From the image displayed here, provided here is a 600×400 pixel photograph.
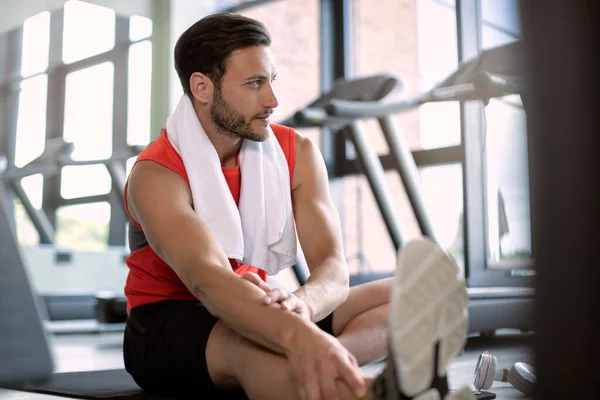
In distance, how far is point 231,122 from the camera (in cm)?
127

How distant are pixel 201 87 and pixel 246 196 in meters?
0.24

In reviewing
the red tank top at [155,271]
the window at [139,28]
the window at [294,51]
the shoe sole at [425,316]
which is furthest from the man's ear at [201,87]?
the window at [139,28]

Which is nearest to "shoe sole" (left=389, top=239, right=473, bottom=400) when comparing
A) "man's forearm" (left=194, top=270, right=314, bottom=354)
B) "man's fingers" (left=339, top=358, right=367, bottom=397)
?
"man's fingers" (left=339, top=358, right=367, bottom=397)

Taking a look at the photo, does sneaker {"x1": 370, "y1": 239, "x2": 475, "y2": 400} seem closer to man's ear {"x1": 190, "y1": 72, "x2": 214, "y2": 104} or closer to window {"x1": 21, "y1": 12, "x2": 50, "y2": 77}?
man's ear {"x1": 190, "y1": 72, "x2": 214, "y2": 104}

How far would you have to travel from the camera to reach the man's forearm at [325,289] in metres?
1.03

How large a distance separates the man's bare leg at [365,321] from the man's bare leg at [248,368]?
22 centimetres

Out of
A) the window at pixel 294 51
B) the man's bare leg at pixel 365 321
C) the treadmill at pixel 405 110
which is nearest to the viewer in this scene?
the man's bare leg at pixel 365 321

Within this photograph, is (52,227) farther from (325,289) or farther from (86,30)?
(325,289)

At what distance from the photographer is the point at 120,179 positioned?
4.62 meters

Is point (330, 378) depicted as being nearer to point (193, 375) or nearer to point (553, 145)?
point (193, 375)

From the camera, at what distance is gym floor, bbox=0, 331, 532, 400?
4.61ft

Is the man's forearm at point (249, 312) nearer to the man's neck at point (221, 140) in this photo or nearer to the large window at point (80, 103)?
the man's neck at point (221, 140)

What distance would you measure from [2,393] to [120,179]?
11.0 ft

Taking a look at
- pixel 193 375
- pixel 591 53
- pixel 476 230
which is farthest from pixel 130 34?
pixel 591 53
